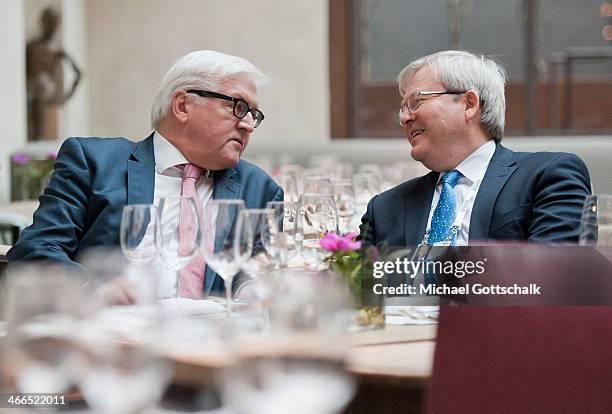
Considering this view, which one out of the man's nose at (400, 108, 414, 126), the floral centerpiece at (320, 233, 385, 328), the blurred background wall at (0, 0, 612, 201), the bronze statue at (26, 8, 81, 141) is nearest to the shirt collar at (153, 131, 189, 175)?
the man's nose at (400, 108, 414, 126)

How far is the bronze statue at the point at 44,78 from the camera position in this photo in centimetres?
750

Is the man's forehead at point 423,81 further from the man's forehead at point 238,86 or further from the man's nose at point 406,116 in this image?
the man's forehead at point 238,86

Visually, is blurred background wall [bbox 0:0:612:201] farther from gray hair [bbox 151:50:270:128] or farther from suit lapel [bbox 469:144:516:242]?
suit lapel [bbox 469:144:516:242]

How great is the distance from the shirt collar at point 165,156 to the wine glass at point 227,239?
3.47ft

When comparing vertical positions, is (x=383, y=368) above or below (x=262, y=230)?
below

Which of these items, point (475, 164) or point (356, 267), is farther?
point (475, 164)

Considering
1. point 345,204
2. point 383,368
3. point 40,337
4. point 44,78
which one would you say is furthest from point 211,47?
point 40,337

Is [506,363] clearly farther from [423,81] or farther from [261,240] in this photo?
[423,81]

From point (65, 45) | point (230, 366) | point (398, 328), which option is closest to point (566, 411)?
point (398, 328)

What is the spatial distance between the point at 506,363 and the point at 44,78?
663cm

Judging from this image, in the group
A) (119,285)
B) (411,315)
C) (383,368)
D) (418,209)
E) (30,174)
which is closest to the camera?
(383,368)

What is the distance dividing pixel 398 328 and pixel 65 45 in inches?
267

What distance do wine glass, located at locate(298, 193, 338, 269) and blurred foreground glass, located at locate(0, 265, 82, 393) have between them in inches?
42.2

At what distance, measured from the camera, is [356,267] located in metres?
1.69
